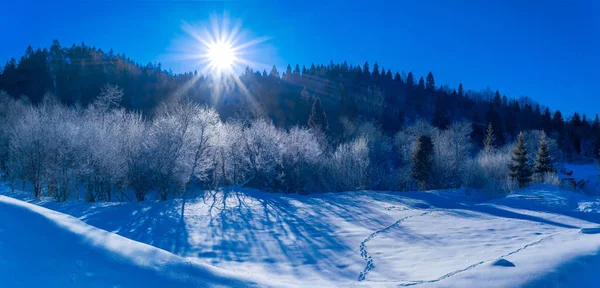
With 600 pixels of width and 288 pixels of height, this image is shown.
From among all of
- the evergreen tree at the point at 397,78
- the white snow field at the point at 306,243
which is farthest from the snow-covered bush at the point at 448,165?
the evergreen tree at the point at 397,78

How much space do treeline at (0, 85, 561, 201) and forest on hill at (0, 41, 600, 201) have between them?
11 cm

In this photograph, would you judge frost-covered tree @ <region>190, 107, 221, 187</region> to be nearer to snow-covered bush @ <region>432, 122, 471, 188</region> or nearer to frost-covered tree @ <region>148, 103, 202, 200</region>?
frost-covered tree @ <region>148, 103, 202, 200</region>

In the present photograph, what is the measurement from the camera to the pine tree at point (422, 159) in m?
33.8

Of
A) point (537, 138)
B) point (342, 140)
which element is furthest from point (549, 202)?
point (537, 138)

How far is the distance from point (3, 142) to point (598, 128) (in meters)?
101

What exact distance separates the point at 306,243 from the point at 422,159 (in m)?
26.5

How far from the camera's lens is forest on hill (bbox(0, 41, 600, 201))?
20266 millimetres

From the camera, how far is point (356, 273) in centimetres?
769

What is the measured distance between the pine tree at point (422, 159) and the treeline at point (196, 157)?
0.34ft

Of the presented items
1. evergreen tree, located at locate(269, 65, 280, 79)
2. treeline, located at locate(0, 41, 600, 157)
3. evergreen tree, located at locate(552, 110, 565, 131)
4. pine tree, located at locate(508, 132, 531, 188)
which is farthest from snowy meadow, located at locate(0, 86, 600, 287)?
evergreen tree, located at locate(269, 65, 280, 79)

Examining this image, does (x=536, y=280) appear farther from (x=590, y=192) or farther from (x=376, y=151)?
(x=590, y=192)

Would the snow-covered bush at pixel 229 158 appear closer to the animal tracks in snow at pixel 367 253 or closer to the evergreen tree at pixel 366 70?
the animal tracks in snow at pixel 367 253

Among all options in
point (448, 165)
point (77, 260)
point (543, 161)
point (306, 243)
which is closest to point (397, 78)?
point (543, 161)

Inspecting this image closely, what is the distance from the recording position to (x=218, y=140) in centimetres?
2712
